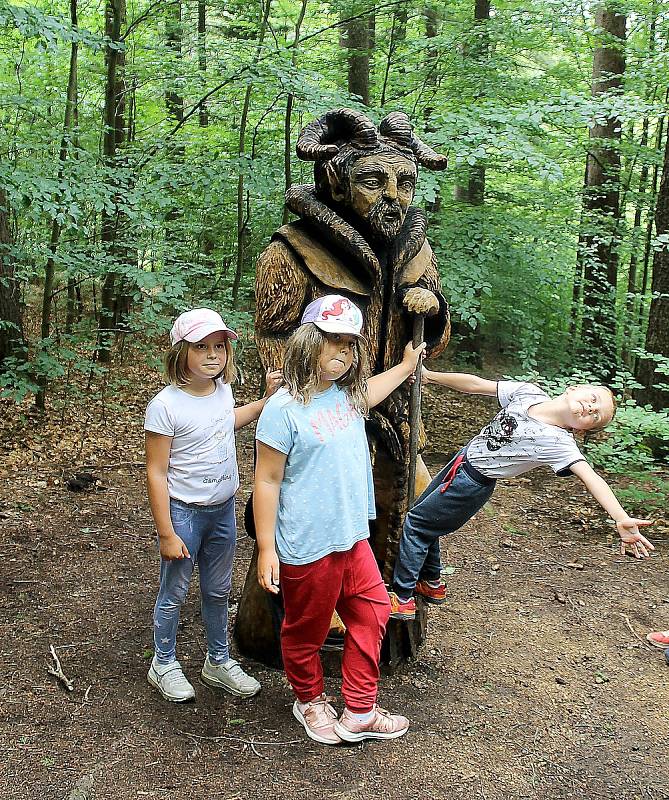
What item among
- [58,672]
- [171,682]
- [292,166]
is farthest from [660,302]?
[58,672]

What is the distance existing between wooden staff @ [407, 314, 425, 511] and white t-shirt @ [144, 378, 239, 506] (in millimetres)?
767

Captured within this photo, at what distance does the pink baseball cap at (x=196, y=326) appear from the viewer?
104 inches

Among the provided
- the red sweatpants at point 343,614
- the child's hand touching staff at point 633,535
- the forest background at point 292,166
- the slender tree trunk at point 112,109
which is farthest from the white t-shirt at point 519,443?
the slender tree trunk at point 112,109

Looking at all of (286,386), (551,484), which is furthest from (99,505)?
(551,484)

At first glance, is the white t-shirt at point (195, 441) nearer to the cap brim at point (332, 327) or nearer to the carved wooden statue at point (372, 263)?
the carved wooden statue at point (372, 263)

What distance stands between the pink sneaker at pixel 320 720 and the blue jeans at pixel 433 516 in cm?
57

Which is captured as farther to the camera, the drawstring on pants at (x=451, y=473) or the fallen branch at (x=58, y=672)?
the fallen branch at (x=58, y=672)

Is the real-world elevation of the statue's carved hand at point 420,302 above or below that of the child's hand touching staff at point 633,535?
above

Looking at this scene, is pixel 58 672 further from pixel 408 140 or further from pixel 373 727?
pixel 408 140

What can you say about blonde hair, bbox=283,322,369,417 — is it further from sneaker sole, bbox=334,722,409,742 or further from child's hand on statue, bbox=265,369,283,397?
A: sneaker sole, bbox=334,722,409,742

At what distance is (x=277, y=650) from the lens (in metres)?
3.27

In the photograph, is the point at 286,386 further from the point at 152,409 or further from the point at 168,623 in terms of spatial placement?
the point at 168,623

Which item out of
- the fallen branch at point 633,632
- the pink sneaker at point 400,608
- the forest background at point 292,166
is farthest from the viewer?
the forest background at point 292,166

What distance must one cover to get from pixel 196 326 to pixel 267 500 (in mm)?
697
